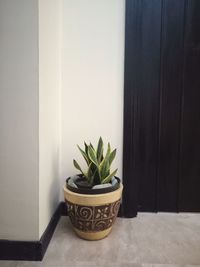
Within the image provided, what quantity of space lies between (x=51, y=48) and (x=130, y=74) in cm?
49

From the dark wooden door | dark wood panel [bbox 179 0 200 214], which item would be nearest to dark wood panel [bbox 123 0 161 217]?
the dark wooden door

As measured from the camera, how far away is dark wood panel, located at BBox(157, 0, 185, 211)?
5.45 ft

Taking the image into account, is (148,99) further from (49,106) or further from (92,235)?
(92,235)

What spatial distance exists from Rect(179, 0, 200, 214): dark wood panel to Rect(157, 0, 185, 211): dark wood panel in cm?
4

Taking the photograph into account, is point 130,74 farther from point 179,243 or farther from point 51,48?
point 179,243

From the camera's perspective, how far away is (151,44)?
5.50 ft

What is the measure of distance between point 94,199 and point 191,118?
32.3 inches

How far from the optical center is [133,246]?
135 cm

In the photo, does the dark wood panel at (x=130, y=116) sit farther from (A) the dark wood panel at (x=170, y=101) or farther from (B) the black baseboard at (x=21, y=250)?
(B) the black baseboard at (x=21, y=250)

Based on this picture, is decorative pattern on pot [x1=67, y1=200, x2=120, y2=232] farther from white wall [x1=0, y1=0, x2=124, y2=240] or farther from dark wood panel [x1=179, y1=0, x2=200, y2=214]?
dark wood panel [x1=179, y1=0, x2=200, y2=214]

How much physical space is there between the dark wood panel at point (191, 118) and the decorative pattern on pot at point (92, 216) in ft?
1.92

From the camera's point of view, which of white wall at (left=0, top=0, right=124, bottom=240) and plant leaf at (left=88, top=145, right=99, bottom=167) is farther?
→ plant leaf at (left=88, top=145, right=99, bottom=167)

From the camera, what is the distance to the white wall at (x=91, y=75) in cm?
161

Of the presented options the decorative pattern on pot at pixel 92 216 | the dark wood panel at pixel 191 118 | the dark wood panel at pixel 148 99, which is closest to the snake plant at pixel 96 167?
the decorative pattern on pot at pixel 92 216
